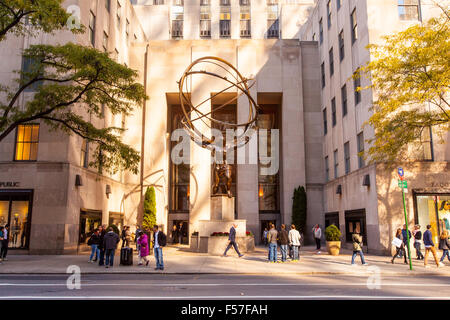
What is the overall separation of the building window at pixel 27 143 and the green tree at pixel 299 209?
20.9m

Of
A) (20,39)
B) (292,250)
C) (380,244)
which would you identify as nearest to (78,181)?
(20,39)

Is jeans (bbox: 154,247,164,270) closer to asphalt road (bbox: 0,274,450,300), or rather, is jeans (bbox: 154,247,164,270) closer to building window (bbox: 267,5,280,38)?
asphalt road (bbox: 0,274,450,300)

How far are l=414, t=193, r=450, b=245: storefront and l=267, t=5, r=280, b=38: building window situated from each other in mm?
37081

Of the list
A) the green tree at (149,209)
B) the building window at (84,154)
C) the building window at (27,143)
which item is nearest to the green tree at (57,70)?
the building window at (27,143)

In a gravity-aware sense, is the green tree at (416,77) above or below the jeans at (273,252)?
above

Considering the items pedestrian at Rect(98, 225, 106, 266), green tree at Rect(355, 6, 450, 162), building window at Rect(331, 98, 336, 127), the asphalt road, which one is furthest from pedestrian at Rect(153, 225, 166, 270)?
building window at Rect(331, 98, 336, 127)

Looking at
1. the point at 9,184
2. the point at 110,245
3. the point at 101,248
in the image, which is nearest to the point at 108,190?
the point at 9,184

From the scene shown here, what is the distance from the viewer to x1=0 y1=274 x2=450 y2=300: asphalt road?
9102 mm

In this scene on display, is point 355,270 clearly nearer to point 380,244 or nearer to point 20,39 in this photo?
point 380,244

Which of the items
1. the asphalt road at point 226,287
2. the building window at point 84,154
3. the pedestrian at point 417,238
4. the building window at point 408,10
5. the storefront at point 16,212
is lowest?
the asphalt road at point 226,287

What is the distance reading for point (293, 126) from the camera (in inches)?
1348

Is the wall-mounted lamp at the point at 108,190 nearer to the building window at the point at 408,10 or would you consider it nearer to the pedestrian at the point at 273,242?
the pedestrian at the point at 273,242

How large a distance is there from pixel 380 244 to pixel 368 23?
45.8ft

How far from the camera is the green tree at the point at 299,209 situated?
104 ft
